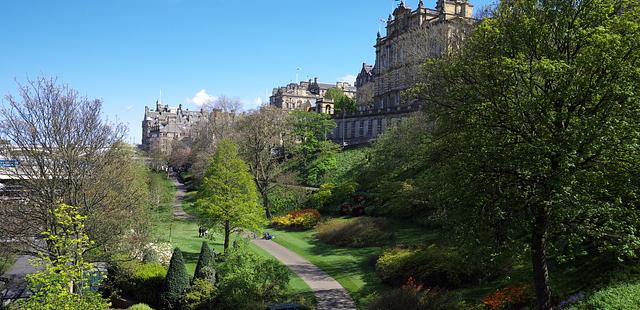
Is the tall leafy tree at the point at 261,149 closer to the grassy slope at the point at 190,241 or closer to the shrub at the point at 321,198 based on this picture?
the shrub at the point at 321,198

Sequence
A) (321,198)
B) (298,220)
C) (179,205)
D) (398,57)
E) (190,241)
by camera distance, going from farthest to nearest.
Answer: (398,57), (179,205), (321,198), (298,220), (190,241)

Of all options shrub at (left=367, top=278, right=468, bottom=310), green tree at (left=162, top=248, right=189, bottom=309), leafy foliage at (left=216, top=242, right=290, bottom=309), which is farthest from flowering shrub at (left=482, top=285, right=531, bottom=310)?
green tree at (left=162, top=248, right=189, bottom=309)

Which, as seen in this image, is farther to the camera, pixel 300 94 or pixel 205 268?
pixel 300 94

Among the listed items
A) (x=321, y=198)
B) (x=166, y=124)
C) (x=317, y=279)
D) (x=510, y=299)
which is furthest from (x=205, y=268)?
(x=166, y=124)

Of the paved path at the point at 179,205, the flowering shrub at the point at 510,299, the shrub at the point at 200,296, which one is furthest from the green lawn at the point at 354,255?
the paved path at the point at 179,205

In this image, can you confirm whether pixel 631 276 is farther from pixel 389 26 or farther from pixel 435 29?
pixel 389 26

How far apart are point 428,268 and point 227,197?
13.8m

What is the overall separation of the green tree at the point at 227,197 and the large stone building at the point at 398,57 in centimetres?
2687

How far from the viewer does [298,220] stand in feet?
137

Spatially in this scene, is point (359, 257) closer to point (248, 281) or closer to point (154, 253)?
point (248, 281)

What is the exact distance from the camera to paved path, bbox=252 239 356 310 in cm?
2133

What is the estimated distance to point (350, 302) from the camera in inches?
846

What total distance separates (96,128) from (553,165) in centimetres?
1917

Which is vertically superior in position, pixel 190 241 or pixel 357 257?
pixel 357 257
